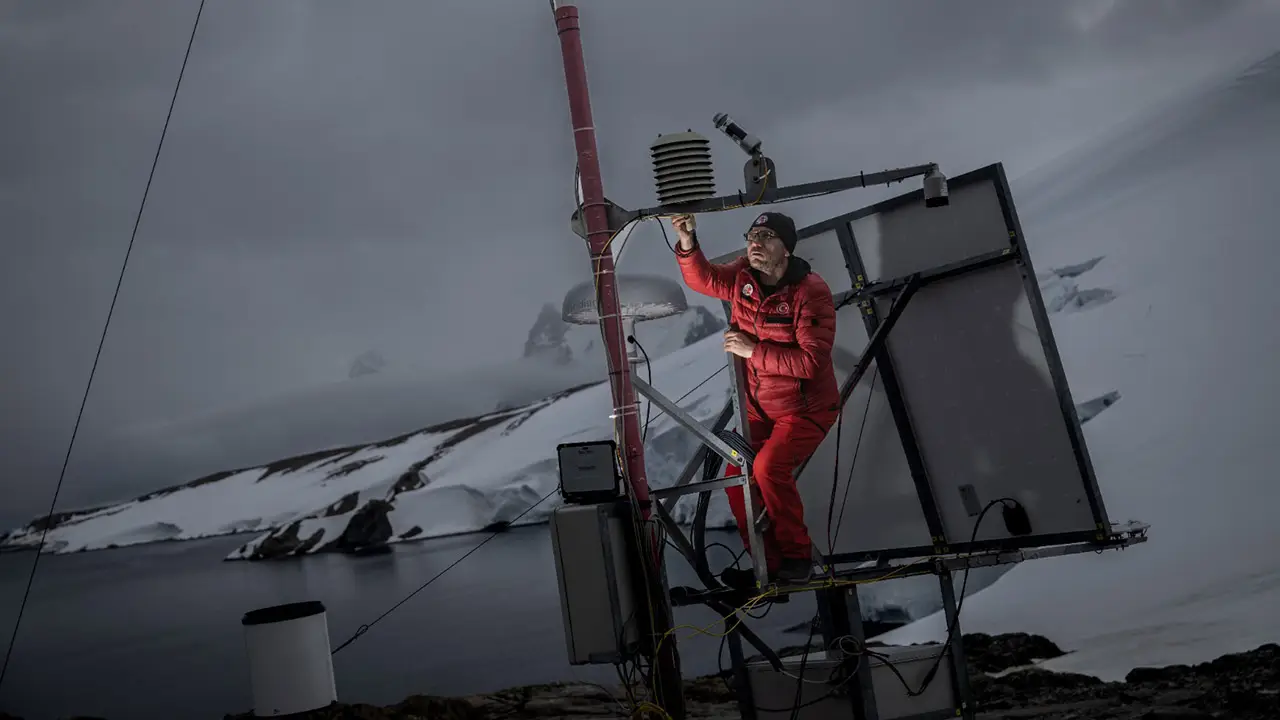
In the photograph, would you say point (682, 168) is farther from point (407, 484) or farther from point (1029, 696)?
point (407, 484)

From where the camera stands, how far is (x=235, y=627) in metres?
7.79

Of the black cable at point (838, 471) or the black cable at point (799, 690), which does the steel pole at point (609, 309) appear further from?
the black cable at point (838, 471)

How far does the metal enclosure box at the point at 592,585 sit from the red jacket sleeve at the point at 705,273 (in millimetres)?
1006

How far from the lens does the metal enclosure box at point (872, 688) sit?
4406mm

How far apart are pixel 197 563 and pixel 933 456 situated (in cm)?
587

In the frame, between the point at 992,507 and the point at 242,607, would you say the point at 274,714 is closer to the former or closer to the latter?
the point at 992,507

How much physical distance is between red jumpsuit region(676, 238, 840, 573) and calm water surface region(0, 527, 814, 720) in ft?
12.9

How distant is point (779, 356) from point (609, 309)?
669 mm

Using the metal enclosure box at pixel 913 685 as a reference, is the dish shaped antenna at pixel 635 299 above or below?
above

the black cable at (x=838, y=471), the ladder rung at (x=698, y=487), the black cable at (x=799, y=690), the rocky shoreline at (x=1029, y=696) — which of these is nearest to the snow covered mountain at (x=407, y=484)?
the rocky shoreline at (x=1029, y=696)

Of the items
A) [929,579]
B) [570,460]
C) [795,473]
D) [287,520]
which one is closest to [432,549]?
[287,520]

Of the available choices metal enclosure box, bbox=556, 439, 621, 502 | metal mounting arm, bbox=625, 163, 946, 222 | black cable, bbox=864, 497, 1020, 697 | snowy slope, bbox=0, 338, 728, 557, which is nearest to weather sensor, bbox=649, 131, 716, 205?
metal mounting arm, bbox=625, 163, 946, 222

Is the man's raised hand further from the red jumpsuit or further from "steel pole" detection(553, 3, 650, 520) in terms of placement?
"steel pole" detection(553, 3, 650, 520)

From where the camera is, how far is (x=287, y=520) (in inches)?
337
